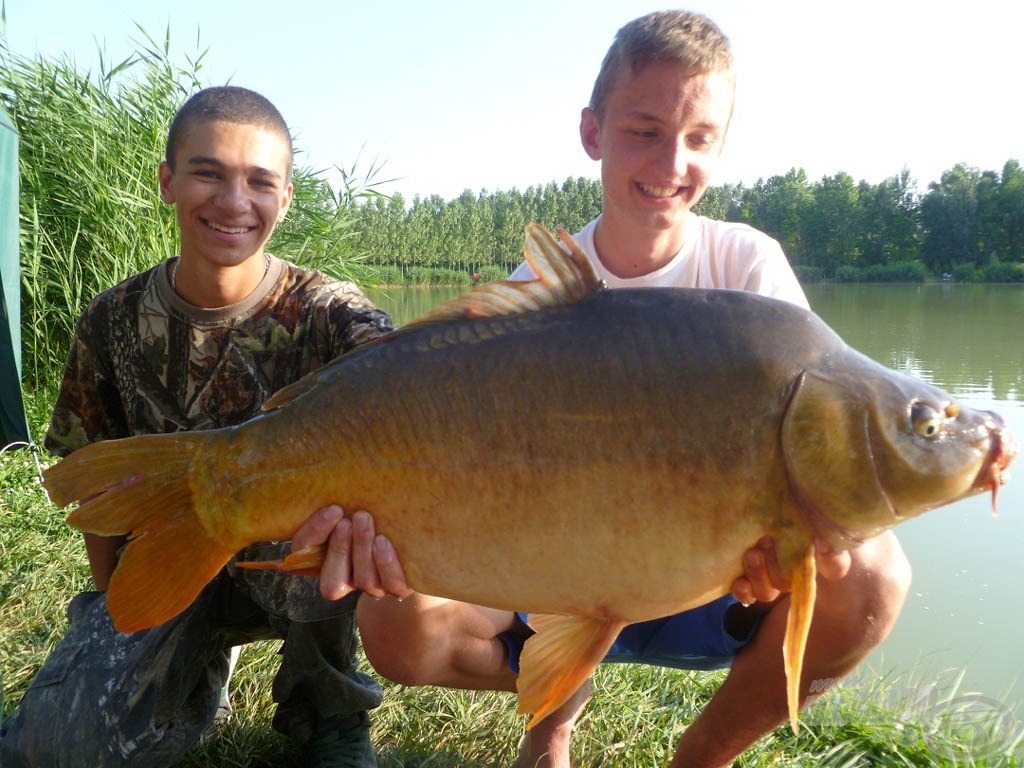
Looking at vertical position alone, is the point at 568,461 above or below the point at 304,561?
above

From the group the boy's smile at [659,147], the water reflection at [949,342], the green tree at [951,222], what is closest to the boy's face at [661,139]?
the boy's smile at [659,147]

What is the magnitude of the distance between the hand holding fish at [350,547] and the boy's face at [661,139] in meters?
1.27

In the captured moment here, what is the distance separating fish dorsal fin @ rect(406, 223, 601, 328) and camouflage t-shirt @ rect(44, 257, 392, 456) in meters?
0.79

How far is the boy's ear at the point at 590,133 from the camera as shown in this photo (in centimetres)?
251

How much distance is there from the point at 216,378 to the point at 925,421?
181cm

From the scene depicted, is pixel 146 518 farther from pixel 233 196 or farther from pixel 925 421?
pixel 925 421

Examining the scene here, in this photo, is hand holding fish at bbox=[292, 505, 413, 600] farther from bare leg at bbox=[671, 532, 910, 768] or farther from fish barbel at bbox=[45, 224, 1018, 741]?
bare leg at bbox=[671, 532, 910, 768]

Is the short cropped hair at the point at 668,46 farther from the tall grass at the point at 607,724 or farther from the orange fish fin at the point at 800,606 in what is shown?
the tall grass at the point at 607,724

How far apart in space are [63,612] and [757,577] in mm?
2549

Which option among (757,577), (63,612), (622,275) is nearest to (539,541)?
(757,577)

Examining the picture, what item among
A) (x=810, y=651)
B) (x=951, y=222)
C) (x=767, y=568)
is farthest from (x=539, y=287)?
(x=951, y=222)

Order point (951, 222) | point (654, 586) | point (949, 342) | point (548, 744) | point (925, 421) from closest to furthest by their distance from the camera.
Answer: point (925, 421), point (654, 586), point (548, 744), point (949, 342), point (951, 222)

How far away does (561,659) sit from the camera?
1498 mm

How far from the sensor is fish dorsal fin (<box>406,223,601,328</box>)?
4.86ft
